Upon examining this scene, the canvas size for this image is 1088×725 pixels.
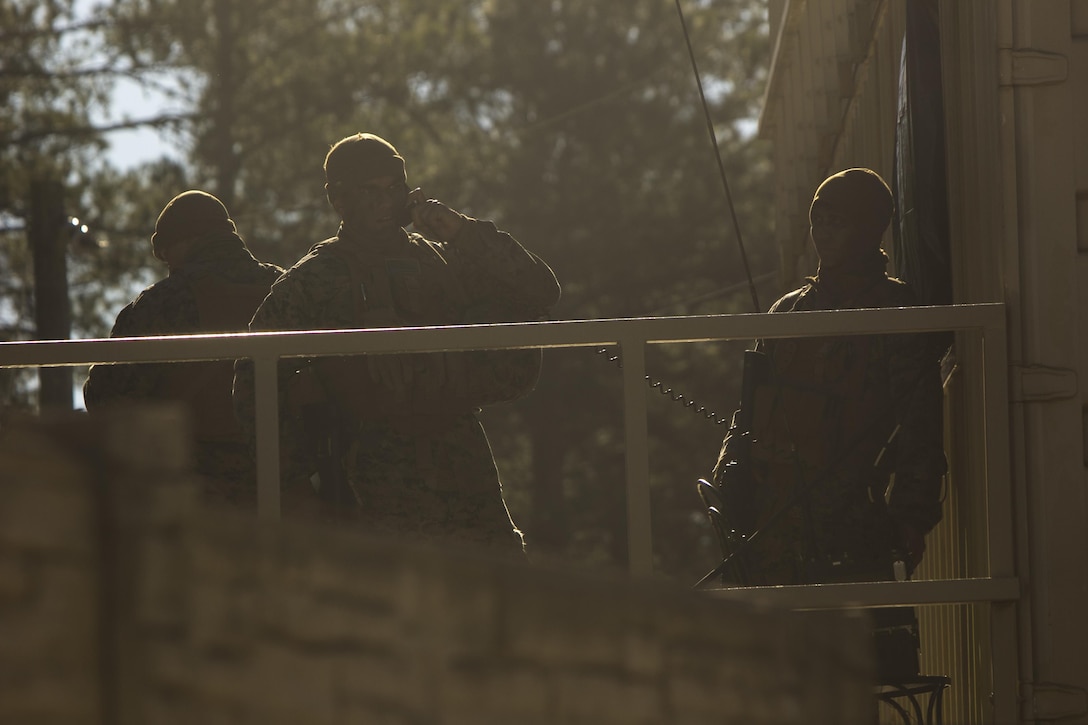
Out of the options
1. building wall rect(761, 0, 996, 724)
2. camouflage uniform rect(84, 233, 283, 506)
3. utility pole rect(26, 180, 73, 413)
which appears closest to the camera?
building wall rect(761, 0, 996, 724)

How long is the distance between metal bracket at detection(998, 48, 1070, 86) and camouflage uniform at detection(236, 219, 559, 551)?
59.1 inches

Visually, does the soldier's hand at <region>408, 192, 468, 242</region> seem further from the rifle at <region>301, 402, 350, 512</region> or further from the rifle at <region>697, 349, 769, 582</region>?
the rifle at <region>697, 349, 769, 582</region>

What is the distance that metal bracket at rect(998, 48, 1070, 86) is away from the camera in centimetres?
472

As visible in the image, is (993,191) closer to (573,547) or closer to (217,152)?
(217,152)

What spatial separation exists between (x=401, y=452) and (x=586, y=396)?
22973mm

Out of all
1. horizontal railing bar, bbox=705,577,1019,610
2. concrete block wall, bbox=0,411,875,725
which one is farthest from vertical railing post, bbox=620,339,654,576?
concrete block wall, bbox=0,411,875,725

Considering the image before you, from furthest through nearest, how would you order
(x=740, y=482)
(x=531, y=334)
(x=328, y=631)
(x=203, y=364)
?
(x=203, y=364), (x=740, y=482), (x=531, y=334), (x=328, y=631)

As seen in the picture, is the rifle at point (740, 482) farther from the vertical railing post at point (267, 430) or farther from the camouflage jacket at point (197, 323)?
the camouflage jacket at point (197, 323)

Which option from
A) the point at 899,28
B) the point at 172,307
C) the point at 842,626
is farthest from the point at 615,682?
the point at 899,28

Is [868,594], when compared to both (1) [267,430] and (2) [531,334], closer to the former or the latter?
(2) [531,334]

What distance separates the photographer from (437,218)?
5.42 meters

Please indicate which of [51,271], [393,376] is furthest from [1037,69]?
[51,271]

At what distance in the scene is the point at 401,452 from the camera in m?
5.16

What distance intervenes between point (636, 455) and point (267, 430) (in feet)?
3.09
